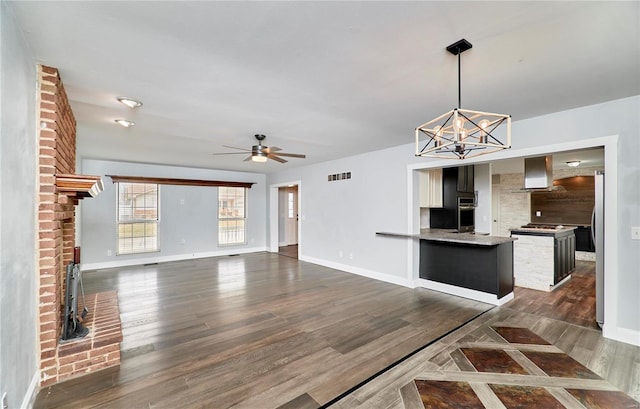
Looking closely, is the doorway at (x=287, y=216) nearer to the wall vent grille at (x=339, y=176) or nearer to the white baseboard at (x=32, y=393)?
the wall vent grille at (x=339, y=176)

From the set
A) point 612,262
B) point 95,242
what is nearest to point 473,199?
point 612,262

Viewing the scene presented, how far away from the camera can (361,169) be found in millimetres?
5773

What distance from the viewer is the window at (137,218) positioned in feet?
21.9

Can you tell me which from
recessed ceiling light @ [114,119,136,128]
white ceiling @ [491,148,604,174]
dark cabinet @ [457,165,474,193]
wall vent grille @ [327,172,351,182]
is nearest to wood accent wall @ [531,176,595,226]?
white ceiling @ [491,148,604,174]

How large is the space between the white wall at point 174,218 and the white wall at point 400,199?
140cm

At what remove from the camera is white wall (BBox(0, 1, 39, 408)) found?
4.83 feet

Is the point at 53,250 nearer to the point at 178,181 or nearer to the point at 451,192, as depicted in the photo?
the point at 178,181

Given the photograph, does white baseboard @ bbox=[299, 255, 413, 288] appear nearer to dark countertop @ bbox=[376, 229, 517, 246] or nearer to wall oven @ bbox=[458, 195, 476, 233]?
dark countertop @ bbox=[376, 229, 517, 246]

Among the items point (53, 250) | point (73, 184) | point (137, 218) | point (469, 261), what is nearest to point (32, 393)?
point (53, 250)

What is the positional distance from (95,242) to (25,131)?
18.5ft

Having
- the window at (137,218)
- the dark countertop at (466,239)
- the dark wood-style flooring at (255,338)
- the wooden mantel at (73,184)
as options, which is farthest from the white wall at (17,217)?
the window at (137,218)

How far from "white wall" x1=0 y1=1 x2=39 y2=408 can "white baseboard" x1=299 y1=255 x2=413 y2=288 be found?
4.61 meters

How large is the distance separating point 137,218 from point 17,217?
586 centimetres

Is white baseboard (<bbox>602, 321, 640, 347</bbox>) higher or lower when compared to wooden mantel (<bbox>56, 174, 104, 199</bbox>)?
lower
